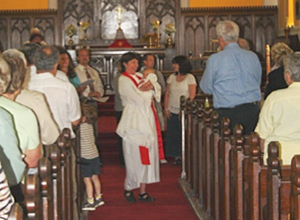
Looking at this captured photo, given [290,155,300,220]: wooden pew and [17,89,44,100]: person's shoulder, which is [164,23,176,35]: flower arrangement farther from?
[290,155,300,220]: wooden pew

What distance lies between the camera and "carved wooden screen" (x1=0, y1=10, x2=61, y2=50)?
1642 centimetres

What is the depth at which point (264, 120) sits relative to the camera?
4508mm

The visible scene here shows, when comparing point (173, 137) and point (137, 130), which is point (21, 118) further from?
point (173, 137)

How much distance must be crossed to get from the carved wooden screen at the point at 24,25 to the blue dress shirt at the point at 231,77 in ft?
35.3

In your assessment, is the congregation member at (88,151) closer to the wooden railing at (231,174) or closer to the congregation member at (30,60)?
the wooden railing at (231,174)

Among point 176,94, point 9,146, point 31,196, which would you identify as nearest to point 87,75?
point 176,94

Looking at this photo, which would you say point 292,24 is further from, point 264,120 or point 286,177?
point 286,177

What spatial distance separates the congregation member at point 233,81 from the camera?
20.7 feet

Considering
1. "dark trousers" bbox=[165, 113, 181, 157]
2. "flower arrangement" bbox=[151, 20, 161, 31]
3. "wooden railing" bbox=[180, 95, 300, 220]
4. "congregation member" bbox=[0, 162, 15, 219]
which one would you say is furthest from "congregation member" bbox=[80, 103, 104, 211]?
"flower arrangement" bbox=[151, 20, 161, 31]

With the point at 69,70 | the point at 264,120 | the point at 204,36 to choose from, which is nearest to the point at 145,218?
the point at 69,70

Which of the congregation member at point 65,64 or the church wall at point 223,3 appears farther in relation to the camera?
the church wall at point 223,3

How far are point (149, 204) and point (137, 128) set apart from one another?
2.98ft

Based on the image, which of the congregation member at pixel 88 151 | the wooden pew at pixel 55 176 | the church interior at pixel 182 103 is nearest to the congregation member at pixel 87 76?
the church interior at pixel 182 103

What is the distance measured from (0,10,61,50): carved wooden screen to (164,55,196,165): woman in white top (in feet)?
25.2
